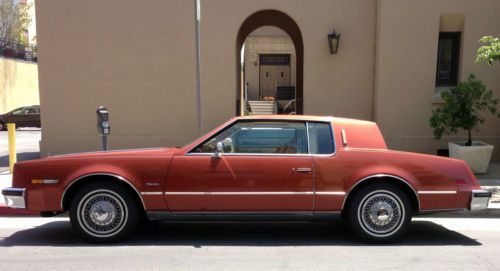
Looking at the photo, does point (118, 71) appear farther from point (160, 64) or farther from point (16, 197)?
point (16, 197)

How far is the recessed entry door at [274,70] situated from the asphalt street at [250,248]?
22.5 m

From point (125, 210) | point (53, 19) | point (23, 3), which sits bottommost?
point (125, 210)

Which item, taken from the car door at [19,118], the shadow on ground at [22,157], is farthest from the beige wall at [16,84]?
the shadow on ground at [22,157]

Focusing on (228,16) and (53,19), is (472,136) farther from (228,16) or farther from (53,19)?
(53,19)

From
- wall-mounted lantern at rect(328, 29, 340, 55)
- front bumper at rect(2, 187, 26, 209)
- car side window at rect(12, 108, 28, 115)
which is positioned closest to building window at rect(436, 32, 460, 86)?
wall-mounted lantern at rect(328, 29, 340, 55)

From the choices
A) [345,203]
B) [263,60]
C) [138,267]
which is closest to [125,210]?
[138,267]

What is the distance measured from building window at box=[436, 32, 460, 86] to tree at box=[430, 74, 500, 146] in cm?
129

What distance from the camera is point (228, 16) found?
Result: 1049cm

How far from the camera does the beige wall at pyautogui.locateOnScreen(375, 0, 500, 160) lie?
1005cm

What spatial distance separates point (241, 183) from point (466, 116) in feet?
20.2

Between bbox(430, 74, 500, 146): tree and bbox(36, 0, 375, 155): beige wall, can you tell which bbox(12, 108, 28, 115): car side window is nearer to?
bbox(36, 0, 375, 155): beige wall

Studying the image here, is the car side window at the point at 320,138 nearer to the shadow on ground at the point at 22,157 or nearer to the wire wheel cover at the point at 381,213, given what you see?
the wire wheel cover at the point at 381,213

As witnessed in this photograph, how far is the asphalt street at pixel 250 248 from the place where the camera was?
450cm

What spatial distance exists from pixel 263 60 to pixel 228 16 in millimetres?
18059
